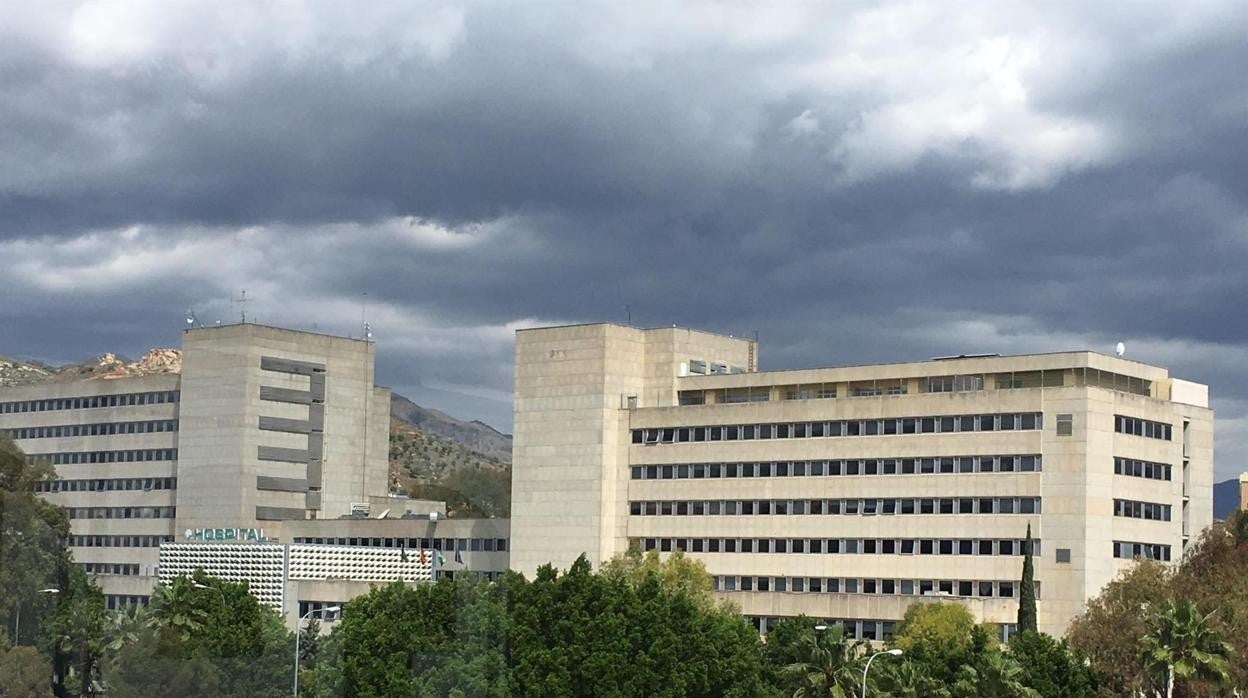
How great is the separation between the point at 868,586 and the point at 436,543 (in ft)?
167

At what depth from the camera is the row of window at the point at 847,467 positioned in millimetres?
144625

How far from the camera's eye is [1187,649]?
9775 centimetres

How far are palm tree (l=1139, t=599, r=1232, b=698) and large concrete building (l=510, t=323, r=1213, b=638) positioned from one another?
40552 millimetres

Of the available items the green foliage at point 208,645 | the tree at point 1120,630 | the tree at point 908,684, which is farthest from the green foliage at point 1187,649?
the green foliage at point 208,645

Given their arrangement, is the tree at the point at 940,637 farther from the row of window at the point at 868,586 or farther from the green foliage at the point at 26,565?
the green foliage at the point at 26,565

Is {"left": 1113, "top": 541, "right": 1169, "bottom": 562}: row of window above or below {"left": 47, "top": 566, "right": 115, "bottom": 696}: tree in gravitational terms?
above

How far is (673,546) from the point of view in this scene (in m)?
163

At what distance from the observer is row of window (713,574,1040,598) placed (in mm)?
143875

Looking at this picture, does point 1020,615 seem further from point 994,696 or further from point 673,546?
point 673,546

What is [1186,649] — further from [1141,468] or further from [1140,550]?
[1141,468]

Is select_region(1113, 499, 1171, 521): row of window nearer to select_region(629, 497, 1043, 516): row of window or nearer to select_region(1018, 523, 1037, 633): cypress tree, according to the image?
select_region(629, 497, 1043, 516): row of window

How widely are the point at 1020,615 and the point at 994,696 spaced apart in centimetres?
2624

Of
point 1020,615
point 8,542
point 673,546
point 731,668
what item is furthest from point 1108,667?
point 8,542

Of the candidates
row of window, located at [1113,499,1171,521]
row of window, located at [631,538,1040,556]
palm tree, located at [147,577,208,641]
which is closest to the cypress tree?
row of window, located at [631,538,1040,556]
